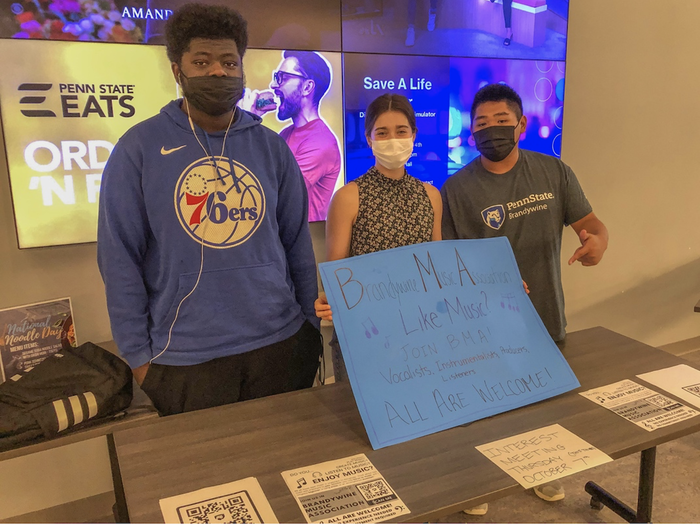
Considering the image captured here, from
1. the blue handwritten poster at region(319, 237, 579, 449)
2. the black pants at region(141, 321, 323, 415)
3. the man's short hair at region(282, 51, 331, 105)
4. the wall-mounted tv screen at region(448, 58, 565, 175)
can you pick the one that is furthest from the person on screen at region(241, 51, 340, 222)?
the blue handwritten poster at region(319, 237, 579, 449)

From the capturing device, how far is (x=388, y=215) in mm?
1506

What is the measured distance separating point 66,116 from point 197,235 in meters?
1.00

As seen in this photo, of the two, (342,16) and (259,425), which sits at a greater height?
(342,16)

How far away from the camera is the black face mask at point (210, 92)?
4.30 feet

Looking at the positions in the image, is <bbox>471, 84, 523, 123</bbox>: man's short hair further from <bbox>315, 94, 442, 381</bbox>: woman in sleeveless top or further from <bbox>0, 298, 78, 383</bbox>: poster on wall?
<bbox>0, 298, 78, 383</bbox>: poster on wall

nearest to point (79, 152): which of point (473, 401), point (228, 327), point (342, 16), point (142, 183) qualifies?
point (142, 183)

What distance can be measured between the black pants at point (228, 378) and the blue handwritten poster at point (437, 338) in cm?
39

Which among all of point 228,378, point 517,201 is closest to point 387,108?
point 517,201

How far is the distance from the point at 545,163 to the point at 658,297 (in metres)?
2.37

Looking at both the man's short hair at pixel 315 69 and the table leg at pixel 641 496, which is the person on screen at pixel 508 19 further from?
the table leg at pixel 641 496

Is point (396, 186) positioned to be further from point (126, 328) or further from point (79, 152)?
point (79, 152)

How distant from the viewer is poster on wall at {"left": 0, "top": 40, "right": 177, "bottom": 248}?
1817 millimetres

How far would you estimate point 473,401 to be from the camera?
3.80 ft

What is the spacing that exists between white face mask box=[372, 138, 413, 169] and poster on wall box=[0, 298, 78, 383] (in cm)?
138
